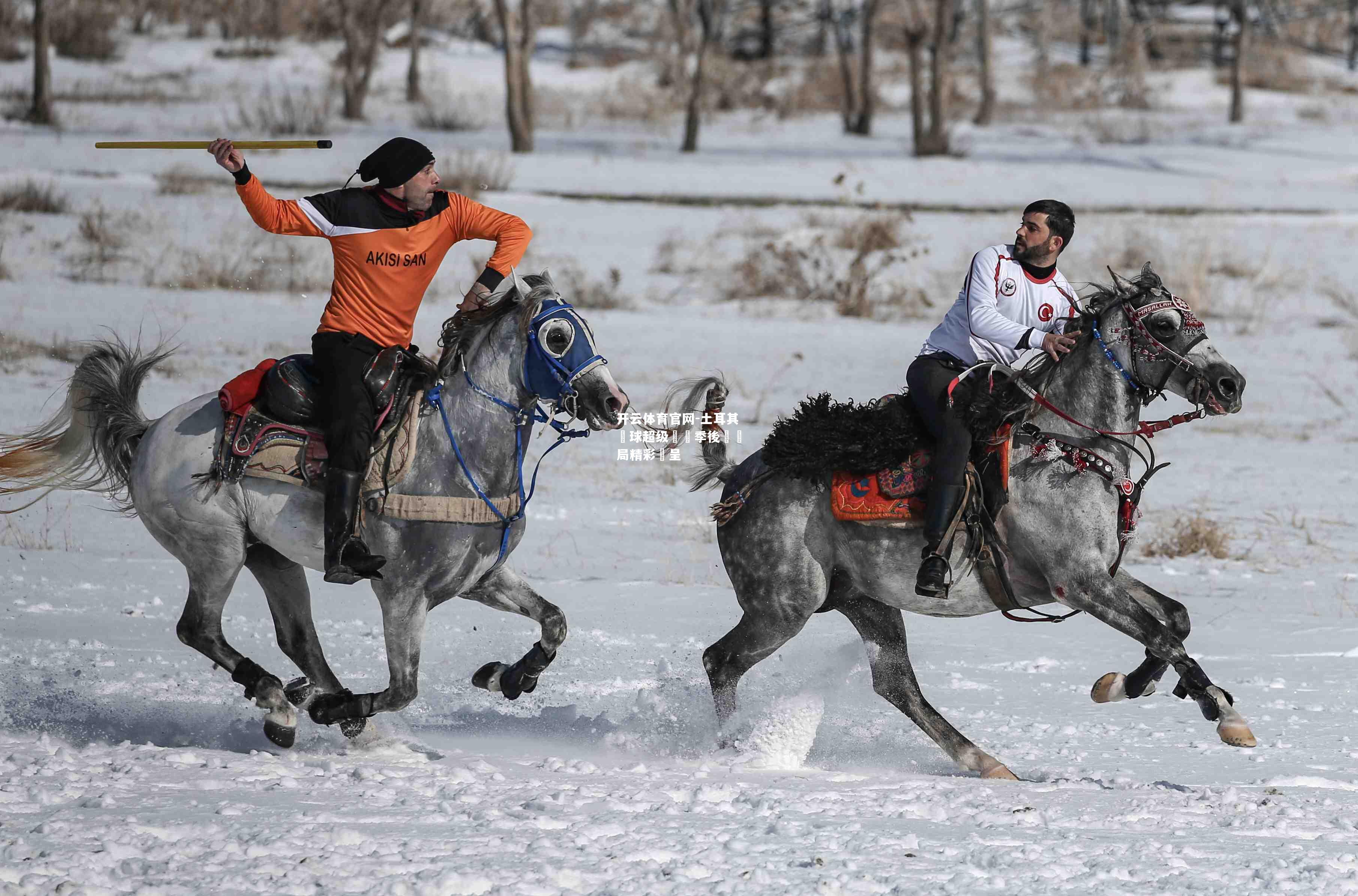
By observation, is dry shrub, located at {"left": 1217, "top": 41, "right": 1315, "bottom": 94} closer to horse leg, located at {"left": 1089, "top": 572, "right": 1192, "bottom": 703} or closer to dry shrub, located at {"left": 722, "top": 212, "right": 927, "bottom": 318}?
dry shrub, located at {"left": 722, "top": 212, "right": 927, "bottom": 318}

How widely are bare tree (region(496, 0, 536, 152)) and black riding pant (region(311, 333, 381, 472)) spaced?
892 inches

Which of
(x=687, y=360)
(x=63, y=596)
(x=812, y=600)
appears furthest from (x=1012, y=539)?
(x=687, y=360)

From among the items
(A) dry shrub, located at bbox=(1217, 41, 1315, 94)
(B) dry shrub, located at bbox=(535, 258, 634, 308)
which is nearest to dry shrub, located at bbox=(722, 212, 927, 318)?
(B) dry shrub, located at bbox=(535, 258, 634, 308)

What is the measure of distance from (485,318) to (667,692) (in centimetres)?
204

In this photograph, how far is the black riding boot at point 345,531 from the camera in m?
5.85

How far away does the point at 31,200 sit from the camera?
2017 cm

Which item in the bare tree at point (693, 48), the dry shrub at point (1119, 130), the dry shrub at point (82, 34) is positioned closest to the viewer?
the bare tree at point (693, 48)

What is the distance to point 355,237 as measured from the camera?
6.10 metres

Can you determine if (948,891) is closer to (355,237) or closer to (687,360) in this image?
(355,237)

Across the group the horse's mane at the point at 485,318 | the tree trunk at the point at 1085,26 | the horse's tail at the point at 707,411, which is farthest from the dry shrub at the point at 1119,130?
the horse's mane at the point at 485,318

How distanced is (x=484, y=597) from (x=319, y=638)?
2.03 metres

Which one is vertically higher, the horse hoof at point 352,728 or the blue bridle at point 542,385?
the blue bridle at point 542,385

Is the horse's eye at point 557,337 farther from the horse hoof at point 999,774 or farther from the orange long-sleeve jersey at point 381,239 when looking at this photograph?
the horse hoof at point 999,774

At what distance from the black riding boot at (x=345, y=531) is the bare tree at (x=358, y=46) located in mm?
27468
